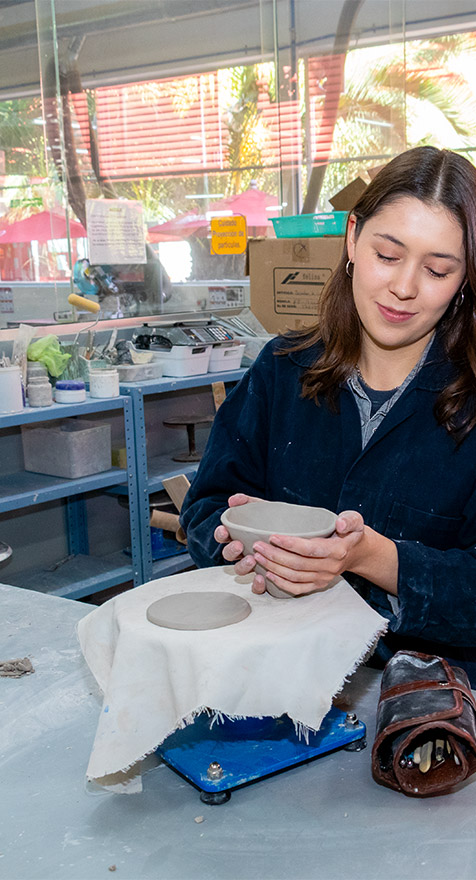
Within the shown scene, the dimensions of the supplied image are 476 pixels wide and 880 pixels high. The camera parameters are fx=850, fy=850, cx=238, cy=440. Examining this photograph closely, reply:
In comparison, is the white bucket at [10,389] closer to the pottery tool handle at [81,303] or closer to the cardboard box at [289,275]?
the pottery tool handle at [81,303]

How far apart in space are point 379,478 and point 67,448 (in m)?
2.04

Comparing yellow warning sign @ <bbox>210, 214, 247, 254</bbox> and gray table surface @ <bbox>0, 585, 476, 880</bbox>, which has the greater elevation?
yellow warning sign @ <bbox>210, 214, 247, 254</bbox>

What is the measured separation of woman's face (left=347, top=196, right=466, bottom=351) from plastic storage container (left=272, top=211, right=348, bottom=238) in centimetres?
194

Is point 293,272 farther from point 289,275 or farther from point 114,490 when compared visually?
point 114,490

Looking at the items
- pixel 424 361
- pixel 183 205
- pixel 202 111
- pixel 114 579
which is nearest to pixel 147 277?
pixel 183 205

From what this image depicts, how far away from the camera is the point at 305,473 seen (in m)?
1.42

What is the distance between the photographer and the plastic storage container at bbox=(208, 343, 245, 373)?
3.65 m

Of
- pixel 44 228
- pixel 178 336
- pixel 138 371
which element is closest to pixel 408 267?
pixel 138 371

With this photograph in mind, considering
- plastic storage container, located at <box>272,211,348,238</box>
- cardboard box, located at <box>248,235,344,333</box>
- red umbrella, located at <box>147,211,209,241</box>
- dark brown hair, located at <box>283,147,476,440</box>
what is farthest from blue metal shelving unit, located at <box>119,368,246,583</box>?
dark brown hair, located at <box>283,147,476,440</box>

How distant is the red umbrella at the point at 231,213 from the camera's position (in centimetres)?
441

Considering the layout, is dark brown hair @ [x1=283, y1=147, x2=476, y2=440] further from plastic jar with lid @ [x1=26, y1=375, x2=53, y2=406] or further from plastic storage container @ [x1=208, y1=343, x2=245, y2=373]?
plastic storage container @ [x1=208, y1=343, x2=245, y2=373]

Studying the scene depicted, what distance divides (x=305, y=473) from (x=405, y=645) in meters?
0.32

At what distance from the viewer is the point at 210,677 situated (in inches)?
33.0

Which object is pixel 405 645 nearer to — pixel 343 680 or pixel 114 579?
pixel 343 680
